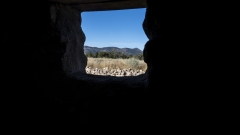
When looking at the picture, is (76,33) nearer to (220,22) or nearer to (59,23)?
(59,23)

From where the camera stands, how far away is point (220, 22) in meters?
1.14

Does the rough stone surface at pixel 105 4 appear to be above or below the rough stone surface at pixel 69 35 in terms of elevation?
above

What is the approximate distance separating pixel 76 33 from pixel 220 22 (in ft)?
4.92

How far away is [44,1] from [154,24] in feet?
3.56

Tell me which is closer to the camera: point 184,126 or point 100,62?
point 184,126

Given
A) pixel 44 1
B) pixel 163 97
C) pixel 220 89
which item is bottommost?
pixel 163 97

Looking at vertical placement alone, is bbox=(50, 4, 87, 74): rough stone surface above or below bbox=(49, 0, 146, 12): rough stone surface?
below

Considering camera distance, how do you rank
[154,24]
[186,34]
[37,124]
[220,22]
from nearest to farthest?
[220,22] → [186,34] → [154,24] → [37,124]

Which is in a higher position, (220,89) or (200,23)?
(200,23)

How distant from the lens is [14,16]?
183 cm

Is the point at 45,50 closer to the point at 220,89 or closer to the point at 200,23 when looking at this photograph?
the point at 200,23

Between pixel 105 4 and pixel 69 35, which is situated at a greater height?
pixel 105 4

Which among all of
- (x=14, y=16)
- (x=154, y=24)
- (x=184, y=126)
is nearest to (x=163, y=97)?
(x=184, y=126)

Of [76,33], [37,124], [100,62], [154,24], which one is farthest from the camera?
[100,62]
